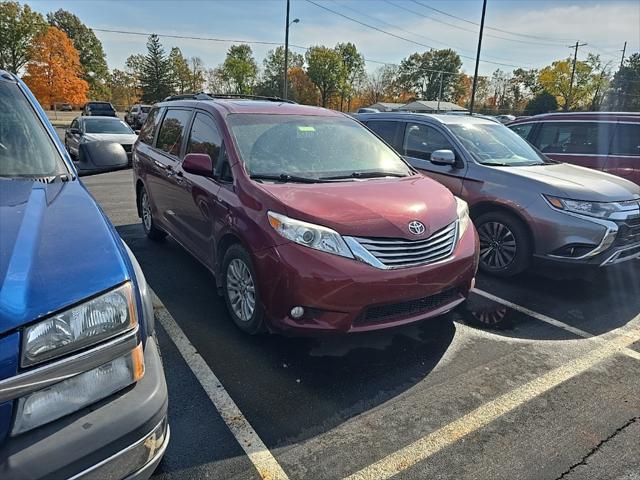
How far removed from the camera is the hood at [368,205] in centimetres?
296

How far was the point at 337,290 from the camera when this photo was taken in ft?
9.32

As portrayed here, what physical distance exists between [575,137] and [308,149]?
5.45 m

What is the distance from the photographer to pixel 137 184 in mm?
6102

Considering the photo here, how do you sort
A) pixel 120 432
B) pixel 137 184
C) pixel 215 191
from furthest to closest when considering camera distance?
1. pixel 137 184
2. pixel 215 191
3. pixel 120 432

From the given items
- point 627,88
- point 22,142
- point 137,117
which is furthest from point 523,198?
point 627,88

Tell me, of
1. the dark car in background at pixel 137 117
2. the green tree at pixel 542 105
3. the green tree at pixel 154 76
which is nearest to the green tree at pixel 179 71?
the green tree at pixel 154 76

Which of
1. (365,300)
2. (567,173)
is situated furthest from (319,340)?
(567,173)

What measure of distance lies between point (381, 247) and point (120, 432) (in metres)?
1.94

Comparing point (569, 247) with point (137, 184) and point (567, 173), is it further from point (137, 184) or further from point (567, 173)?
point (137, 184)

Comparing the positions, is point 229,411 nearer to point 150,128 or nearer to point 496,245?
point 496,245

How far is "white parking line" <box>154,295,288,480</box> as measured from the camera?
224 centimetres

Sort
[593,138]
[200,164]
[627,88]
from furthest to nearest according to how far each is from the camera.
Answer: [627,88] → [593,138] → [200,164]

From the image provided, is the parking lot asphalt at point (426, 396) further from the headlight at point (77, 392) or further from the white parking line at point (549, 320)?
the headlight at point (77, 392)

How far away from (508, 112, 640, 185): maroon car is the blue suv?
7.35 metres
